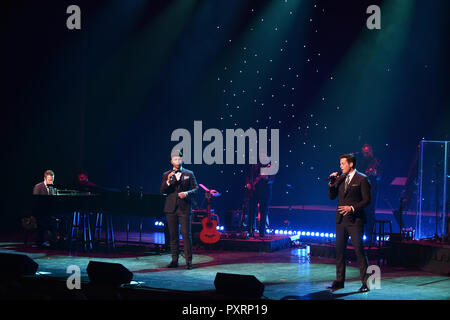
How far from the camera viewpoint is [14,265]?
6.34 m

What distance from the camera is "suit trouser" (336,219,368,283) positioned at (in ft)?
22.5

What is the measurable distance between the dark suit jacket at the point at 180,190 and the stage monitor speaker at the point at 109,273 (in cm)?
278

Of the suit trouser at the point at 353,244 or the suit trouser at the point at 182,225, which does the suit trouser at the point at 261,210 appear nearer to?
the suit trouser at the point at 182,225

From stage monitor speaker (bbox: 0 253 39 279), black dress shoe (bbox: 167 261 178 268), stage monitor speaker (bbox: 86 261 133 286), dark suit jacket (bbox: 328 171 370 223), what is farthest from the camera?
black dress shoe (bbox: 167 261 178 268)

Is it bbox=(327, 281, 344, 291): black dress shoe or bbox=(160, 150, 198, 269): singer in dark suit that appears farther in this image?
Answer: bbox=(160, 150, 198, 269): singer in dark suit

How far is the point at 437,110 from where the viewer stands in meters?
14.4

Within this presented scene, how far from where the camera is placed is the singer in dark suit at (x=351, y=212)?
270 inches

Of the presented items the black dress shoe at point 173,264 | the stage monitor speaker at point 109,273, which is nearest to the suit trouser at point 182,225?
the black dress shoe at point 173,264

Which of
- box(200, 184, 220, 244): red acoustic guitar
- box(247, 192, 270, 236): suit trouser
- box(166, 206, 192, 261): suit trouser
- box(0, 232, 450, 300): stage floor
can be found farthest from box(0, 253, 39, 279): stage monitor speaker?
box(247, 192, 270, 236): suit trouser

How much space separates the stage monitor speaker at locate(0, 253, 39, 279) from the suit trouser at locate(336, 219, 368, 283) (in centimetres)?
380

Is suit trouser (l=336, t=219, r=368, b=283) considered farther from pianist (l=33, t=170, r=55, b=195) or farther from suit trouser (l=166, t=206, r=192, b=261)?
pianist (l=33, t=170, r=55, b=195)

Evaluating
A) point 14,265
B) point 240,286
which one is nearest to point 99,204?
point 14,265

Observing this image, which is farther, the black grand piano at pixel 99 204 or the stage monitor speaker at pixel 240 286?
the black grand piano at pixel 99 204
